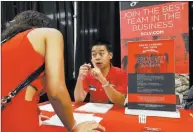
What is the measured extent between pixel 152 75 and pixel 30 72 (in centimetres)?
70

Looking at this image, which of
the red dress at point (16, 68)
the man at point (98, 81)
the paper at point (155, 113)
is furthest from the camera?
the man at point (98, 81)

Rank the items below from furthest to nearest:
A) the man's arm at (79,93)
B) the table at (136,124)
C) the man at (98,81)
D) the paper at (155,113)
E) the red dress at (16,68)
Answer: the man at (98,81) → the man's arm at (79,93) → the paper at (155,113) → the table at (136,124) → the red dress at (16,68)

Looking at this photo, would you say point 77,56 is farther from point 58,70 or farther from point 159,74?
point 58,70

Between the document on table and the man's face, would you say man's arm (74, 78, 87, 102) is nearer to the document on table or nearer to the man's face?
the man's face

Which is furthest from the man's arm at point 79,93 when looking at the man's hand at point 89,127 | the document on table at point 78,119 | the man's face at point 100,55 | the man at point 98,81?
the man's hand at point 89,127

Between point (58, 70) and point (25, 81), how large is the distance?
0.49ft

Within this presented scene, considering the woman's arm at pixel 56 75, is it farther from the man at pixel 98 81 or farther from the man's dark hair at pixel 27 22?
the man at pixel 98 81

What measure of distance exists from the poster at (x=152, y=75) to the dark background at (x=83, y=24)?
1490mm

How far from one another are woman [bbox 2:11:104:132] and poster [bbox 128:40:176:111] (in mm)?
416

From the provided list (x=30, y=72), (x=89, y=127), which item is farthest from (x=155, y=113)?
(x=30, y=72)

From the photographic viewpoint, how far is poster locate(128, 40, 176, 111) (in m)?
1.16

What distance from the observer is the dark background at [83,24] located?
9.21ft

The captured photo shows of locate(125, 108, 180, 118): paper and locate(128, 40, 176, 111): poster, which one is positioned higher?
locate(128, 40, 176, 111): poster

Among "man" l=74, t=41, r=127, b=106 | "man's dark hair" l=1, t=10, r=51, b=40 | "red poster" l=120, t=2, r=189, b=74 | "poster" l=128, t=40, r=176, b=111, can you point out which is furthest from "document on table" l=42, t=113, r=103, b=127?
Answer: "red poster" l=120, t=2, r=189, b=74
